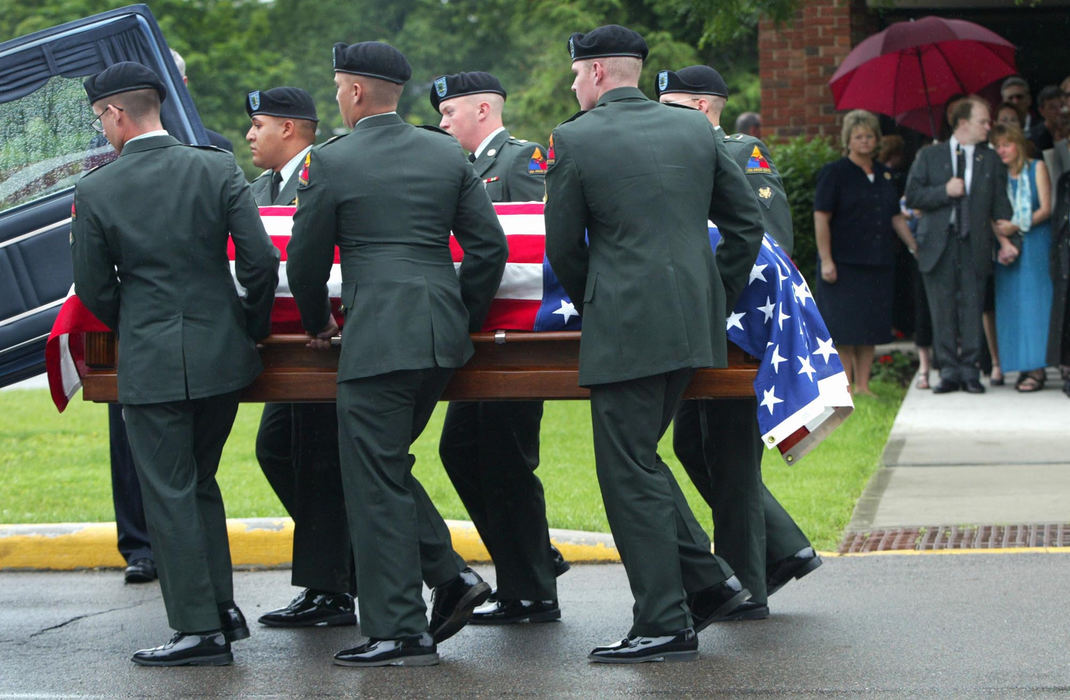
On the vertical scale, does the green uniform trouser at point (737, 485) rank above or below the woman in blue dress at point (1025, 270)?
above

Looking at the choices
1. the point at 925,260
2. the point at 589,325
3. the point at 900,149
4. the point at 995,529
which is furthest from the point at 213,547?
the point at 900,149

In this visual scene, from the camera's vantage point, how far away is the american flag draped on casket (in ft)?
17.5

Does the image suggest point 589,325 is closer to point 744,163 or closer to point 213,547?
point 744,163

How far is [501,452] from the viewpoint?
236 inches

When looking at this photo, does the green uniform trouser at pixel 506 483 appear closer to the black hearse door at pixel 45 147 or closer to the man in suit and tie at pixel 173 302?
the man in suit and tie at pixel 173 302

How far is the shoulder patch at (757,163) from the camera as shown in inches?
236

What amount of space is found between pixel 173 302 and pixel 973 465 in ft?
16.2

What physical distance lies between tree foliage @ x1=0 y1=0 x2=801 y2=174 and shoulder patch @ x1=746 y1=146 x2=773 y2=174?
1497 cm

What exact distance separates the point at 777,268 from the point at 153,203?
2078 mm

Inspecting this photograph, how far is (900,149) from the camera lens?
1251cm

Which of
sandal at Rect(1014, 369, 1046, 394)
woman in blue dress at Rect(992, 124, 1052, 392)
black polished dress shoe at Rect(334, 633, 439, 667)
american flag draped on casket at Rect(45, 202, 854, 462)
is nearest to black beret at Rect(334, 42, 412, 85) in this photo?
american flag draped on casket at Rect(45, 202, 854, 462)

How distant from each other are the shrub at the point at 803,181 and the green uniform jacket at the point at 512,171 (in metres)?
6.43

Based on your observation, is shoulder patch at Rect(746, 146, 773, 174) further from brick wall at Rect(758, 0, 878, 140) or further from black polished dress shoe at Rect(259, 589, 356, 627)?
brick wall at Rect(758, 0, 878, 140)

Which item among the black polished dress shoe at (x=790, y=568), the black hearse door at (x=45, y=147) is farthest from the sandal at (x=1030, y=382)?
the black hearse door at (x=45, y=147)
